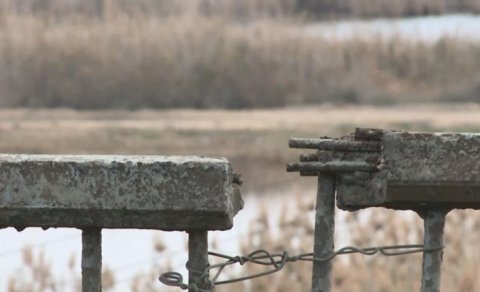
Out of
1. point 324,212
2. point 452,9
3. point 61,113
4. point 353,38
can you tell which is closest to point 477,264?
point 324,212

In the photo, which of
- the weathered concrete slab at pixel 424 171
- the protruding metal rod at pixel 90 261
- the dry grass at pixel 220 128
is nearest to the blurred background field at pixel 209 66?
the dry grass at pixel 220 128

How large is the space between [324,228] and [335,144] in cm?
9

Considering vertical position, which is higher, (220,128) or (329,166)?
(329,166)

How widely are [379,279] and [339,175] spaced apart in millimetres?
2842

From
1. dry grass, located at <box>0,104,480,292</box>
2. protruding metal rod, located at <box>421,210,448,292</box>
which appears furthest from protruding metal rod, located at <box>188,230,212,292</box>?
dry grass, located at <box>0,104,480,292</box>

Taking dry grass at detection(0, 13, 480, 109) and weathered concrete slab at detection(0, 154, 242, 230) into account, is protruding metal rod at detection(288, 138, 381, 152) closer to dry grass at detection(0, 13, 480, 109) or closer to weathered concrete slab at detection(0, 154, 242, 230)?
weathered concrete slab at detection(0, 154, 242, 230)

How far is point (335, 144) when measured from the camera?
1197 mm

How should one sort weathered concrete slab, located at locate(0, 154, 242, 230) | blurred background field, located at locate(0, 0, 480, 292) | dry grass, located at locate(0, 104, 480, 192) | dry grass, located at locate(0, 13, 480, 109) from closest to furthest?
weathered concrete slab, located at locate(0, 154, 242, 230)
dry grass, located at locate(0, 104, 480, 192)
blurred background field, located at locate(0, 0, 480, 292)
dry grass, located at locate(0, 13, 480, 109)

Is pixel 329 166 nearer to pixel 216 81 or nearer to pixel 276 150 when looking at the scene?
pixel 276 150

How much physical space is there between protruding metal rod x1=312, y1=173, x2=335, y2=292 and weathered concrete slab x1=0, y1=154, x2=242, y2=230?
113mm

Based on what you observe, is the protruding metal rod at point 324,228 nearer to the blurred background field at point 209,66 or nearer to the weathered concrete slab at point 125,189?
the weathered concrete slab at point 125,189

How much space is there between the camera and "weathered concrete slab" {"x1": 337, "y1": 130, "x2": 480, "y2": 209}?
1147 millimetres

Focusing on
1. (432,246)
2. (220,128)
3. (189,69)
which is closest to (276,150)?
(220,128)

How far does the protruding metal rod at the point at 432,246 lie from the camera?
1.24 meters
